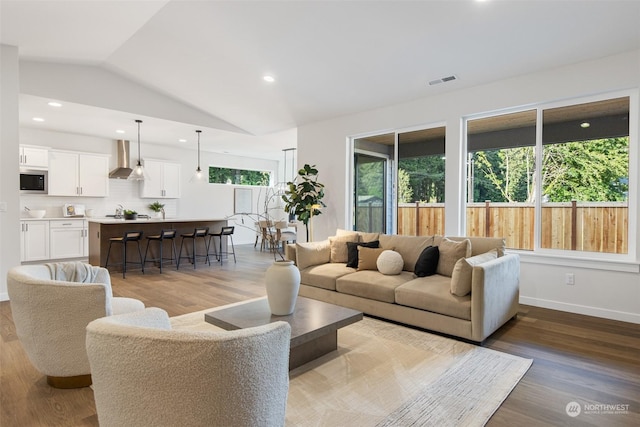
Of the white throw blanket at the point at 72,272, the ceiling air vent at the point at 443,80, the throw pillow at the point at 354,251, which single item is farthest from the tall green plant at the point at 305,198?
the white throw blanket at the point at 72,272

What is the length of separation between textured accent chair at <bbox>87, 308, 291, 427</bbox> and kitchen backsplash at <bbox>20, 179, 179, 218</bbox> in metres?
7.91

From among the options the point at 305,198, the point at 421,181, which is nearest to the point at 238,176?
the point at 305,198

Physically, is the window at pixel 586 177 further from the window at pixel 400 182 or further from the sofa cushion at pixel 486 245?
the window at pixel 400 182

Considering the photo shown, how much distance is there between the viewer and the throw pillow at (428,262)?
3.78 metres

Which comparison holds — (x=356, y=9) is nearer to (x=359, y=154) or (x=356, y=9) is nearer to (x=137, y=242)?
(x=359, y=154)

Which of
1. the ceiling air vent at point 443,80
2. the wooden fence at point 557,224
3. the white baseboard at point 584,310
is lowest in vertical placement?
the white baseboard at point 584,310

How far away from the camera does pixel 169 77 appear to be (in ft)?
18.6

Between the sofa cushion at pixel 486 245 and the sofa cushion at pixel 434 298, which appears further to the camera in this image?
the sofa cushion at pixel 486 245

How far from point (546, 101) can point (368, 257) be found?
9.28 feet

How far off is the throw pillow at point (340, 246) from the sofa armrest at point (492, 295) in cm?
190

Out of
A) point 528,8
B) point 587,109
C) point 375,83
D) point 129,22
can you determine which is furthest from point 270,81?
point 587,109

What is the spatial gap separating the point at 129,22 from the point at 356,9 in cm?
279

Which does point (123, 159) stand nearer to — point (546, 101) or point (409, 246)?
point (409, 246)

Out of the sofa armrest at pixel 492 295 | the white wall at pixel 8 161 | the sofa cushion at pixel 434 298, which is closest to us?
the sofa armrest at pixel 492 295
